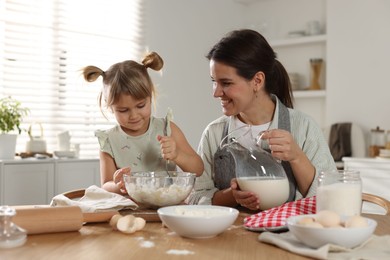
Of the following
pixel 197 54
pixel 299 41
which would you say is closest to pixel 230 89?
pixel 197 54

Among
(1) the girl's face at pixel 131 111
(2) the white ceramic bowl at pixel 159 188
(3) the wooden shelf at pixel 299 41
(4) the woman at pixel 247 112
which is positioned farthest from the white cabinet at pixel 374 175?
(2) the white ceramic bowl at pixel 159 188

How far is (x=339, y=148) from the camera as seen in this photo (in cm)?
475

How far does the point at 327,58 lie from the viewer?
504 centimetres

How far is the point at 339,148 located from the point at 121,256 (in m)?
3.99

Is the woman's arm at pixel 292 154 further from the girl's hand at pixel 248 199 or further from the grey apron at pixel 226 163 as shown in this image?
the grey apron at pixel 226 163

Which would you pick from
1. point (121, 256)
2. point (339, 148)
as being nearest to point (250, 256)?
point (121, 256)

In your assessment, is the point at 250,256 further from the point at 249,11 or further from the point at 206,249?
the point at 249,11

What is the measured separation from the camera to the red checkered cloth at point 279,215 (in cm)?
125

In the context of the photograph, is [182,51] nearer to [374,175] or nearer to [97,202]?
[374,175]

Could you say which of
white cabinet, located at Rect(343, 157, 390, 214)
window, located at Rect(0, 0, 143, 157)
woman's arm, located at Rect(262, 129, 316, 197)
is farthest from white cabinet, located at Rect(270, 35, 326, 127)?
woman's arm, located at Rect(262, 129, 316, 197)

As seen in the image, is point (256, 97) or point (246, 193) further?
point (256, 97)

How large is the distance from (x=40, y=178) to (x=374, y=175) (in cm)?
261

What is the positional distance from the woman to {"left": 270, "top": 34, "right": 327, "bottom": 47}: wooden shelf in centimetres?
315

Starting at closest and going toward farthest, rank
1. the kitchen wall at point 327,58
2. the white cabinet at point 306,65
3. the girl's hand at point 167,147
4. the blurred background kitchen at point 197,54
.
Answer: the girl's hand at point 167,147 < the blurred background kitchen at point 197,54 < the kitchen wall at point 327,58 < the white cabinet at point 306,65
